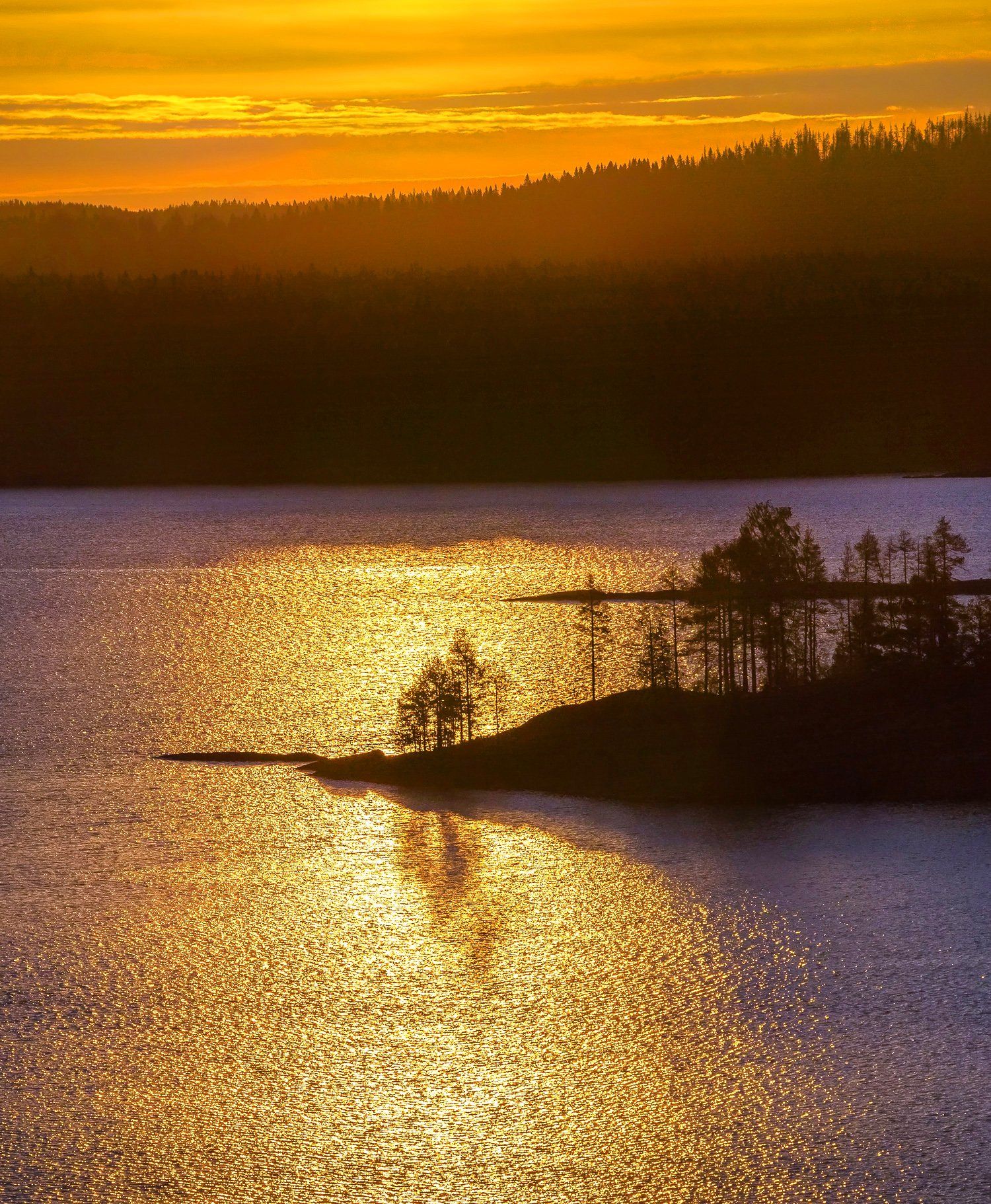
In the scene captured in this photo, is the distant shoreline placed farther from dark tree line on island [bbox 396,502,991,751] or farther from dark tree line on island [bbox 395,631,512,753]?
dark tree line on island [bbox 395,631,512,753]

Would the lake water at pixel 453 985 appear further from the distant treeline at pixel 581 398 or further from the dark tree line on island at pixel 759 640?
the distant treeline at pixel 581 398

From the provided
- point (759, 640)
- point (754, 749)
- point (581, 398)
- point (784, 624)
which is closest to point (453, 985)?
point (754, 749)

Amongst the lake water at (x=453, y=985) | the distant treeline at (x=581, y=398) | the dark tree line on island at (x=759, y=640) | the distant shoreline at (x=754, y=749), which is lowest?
the lake water at (x=453, y=985)

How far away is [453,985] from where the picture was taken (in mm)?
29281

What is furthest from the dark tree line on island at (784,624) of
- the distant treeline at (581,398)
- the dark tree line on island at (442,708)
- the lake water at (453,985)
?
the distant treeline at (581,398)

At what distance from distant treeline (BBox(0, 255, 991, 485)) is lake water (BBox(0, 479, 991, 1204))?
129 metres

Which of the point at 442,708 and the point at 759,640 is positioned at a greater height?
the point at 759,640

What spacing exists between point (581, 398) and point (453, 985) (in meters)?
162

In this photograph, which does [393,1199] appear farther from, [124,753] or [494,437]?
[494,437]

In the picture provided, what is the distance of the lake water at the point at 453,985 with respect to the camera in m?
22.3

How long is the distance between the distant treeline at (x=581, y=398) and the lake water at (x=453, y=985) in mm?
129109

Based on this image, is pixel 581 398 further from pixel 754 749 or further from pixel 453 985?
pixel 453 985

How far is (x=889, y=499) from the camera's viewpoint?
14338 centimetres

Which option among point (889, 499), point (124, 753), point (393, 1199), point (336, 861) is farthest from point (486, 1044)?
point (889, 499)
